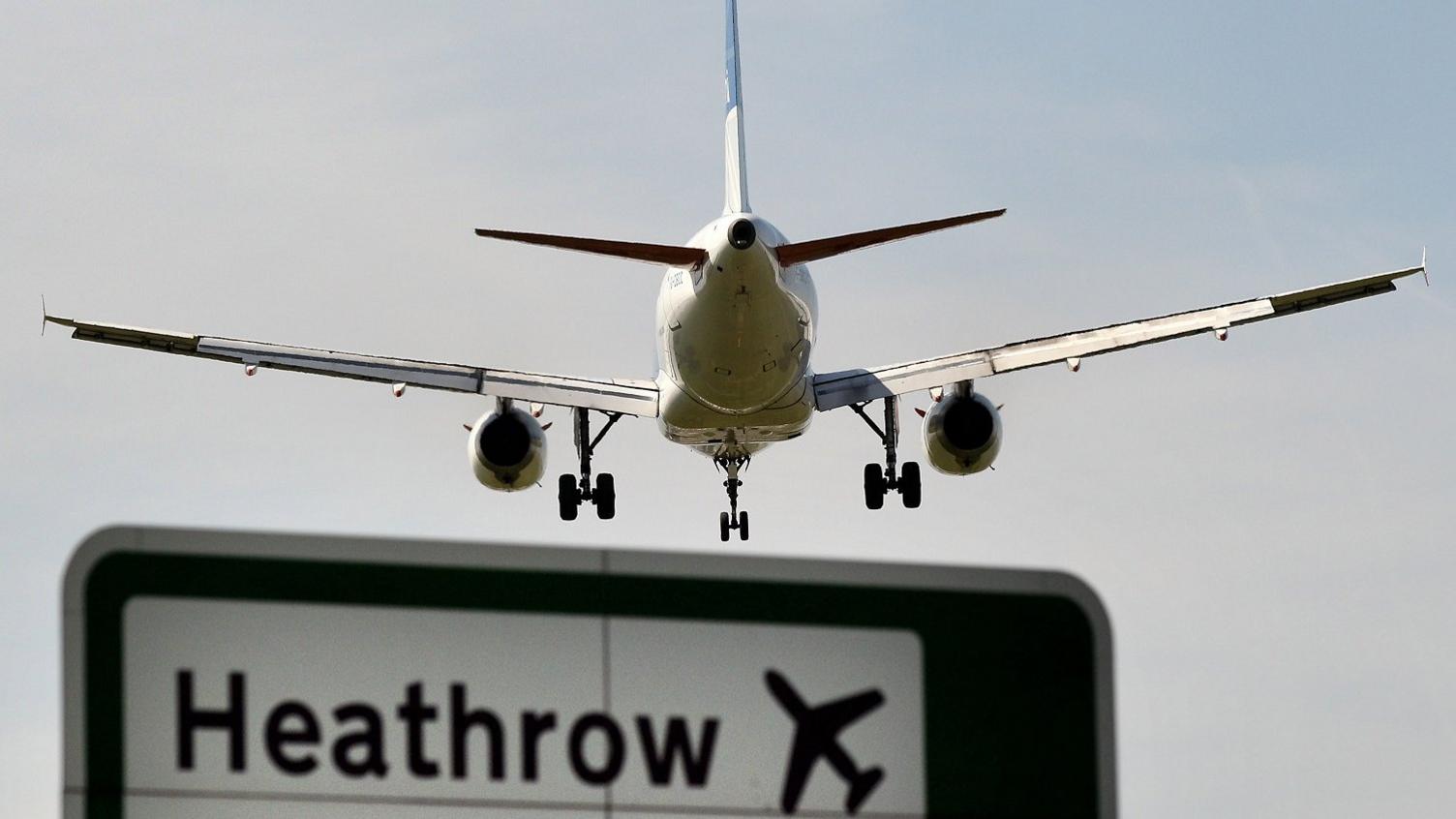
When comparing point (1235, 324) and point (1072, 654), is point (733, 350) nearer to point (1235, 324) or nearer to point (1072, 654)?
point (1235, 324)

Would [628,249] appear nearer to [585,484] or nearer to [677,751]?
[585,484]

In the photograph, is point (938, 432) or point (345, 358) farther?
point (345, 358)

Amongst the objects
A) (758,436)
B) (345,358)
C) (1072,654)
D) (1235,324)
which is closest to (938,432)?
(758,436)

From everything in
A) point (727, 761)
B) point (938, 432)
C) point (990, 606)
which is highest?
point (938, 432)

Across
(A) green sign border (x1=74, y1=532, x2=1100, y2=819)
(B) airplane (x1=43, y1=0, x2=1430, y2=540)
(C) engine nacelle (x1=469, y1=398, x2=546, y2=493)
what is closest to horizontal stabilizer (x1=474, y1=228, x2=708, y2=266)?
(B) airplane (x1=43, y1=0, x2=1430, y2=540)

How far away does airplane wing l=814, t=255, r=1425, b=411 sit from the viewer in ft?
172

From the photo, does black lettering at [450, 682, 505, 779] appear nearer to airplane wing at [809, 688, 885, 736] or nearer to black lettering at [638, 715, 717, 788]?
black lettering at [638, 715, 717, 788]

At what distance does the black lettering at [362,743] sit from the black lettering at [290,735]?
71 mm

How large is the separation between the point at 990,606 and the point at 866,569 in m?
0.46

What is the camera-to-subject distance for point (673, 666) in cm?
702

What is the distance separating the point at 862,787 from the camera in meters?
7.12

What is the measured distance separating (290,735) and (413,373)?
160ft

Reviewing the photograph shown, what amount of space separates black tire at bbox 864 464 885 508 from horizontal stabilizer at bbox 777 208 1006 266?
1155 cm

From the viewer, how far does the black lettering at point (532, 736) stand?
22.7ft
